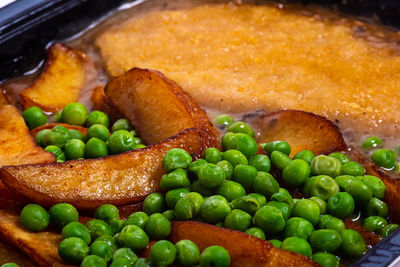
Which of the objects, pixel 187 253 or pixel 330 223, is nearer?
pixel 187 253

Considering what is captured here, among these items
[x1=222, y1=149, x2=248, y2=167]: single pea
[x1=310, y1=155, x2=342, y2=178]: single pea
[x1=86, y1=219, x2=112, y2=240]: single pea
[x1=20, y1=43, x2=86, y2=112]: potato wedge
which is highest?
[x1=20, y1=43, x2=86, y2=112]: potato wedge

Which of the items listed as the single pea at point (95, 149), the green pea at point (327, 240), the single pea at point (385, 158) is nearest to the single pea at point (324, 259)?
the green pea at point (327, 240)

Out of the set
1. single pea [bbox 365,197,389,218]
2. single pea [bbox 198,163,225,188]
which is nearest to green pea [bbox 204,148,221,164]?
single pea [bbox 198,163,225,188]

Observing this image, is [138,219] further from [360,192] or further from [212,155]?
[360,192]

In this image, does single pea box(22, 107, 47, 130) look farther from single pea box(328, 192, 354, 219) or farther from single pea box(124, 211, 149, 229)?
single pea box(328, 192, 354, 219)

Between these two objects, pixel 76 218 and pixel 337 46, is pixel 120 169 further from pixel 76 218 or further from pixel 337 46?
pixel 337 46

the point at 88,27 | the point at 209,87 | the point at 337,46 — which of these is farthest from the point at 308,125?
the point at 88,27

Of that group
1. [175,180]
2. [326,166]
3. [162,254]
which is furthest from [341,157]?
[162,254]
